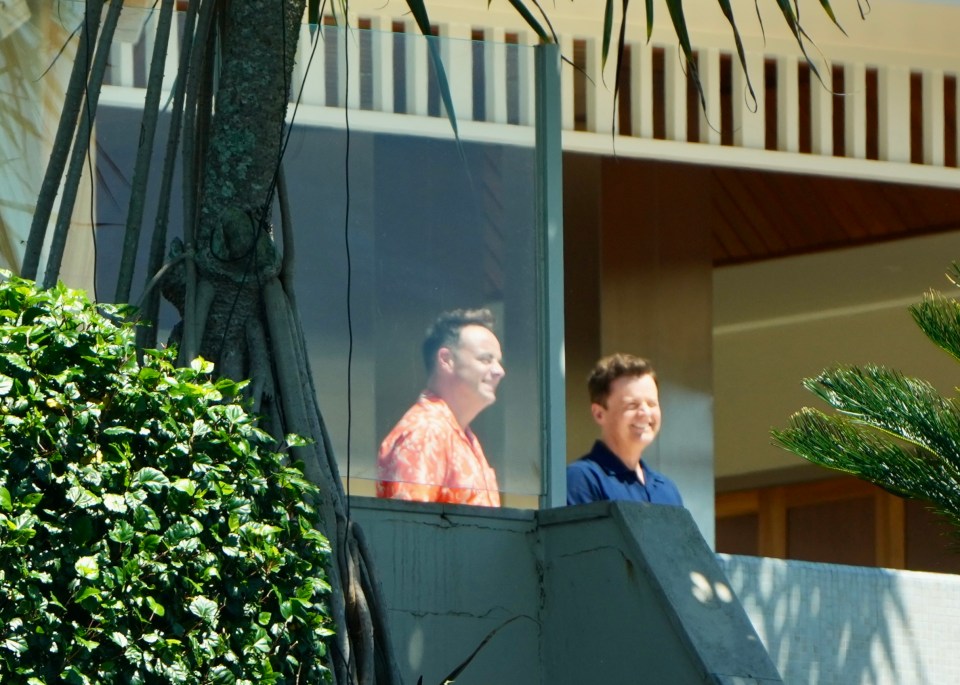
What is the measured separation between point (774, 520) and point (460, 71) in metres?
7.36

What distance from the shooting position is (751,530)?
11.7 meters

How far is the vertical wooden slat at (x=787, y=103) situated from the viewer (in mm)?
7633

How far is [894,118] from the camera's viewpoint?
779cm

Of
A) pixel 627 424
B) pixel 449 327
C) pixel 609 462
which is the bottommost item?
pixel 609 462

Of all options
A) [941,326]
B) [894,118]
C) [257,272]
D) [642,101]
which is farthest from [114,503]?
[894,118]

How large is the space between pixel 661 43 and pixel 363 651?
4.76 meters

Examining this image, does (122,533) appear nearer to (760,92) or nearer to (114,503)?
(114,503)

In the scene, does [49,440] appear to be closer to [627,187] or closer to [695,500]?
[695,500]

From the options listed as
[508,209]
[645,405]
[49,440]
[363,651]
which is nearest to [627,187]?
[645,405]

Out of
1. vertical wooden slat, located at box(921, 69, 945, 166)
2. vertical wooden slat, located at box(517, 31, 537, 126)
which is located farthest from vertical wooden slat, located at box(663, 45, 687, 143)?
vertical wooden slat, located at box(517, 31, 537, 126)

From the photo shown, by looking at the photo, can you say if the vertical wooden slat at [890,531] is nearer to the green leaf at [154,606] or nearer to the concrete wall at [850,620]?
the concrete wall at [850,620]

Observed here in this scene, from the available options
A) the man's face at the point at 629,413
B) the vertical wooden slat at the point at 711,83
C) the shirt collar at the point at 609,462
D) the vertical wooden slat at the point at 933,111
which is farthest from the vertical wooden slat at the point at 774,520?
the shirt collar at the point at 609,462

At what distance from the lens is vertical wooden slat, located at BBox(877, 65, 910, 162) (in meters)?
7.75

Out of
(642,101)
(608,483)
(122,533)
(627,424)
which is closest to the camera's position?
(122,533)
